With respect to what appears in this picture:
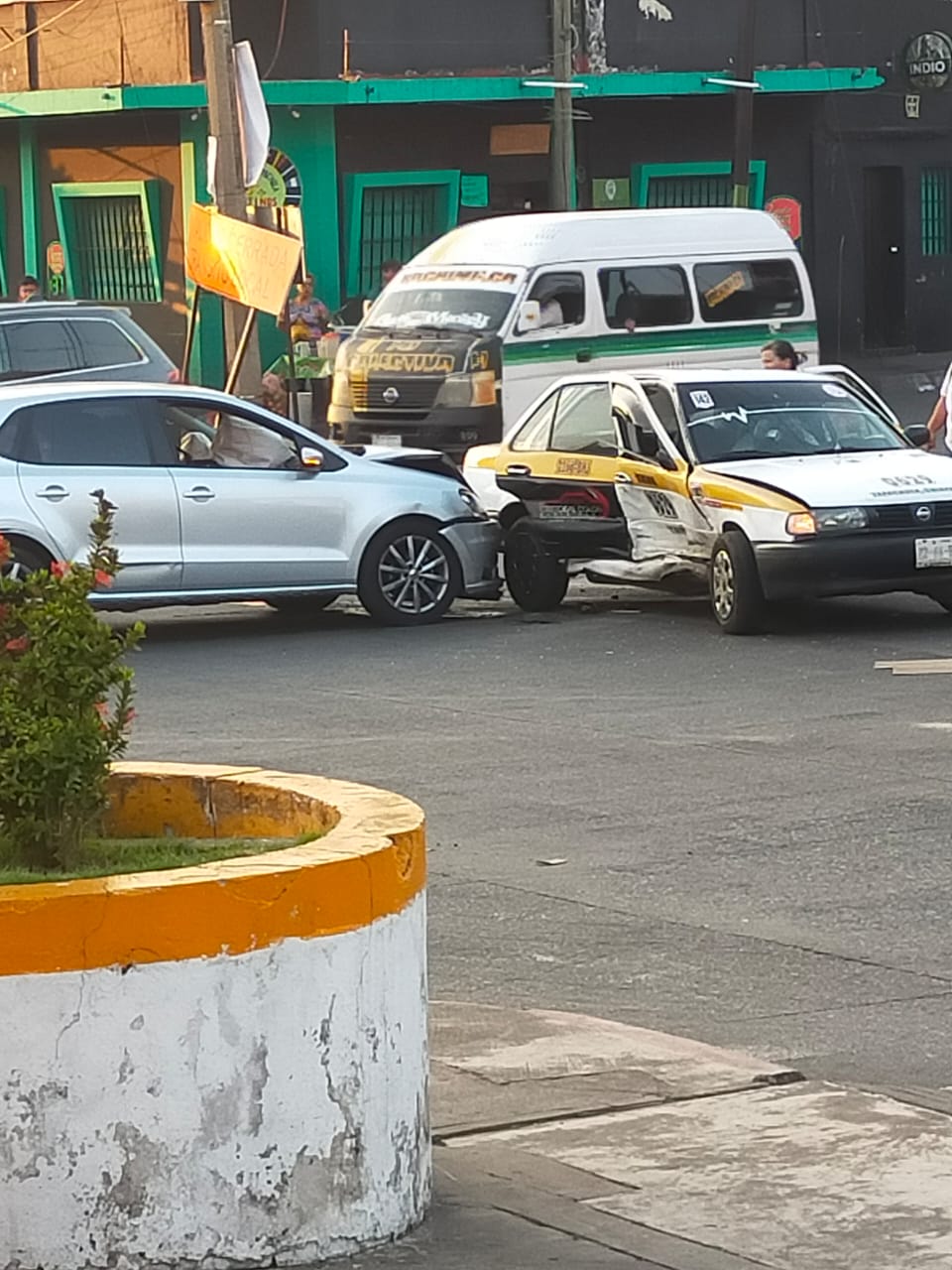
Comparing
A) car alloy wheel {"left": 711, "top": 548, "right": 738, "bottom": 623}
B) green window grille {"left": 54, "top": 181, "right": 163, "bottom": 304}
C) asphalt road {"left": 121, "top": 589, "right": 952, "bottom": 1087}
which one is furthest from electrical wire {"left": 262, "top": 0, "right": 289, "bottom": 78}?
car alloy wheel {"left": 711, "top": 548, "right": 738, "bottom": 623}

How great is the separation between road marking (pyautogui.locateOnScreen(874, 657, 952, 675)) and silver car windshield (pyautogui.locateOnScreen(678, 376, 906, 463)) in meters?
2.23

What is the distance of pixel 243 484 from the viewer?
1570 cm

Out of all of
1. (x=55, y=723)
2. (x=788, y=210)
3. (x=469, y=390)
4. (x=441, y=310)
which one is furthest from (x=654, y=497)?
(x=788, y=210)

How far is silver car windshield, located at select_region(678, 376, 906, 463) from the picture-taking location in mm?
15914

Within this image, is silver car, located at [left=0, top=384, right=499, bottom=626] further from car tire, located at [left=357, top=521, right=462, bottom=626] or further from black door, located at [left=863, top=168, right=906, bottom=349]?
black door, located at [left=863, top=168, right=906, bottom=349]

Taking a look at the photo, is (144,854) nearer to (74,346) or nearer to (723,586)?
(723,586)

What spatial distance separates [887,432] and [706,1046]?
10079mm

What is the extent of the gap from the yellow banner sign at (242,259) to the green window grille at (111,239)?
10268mm

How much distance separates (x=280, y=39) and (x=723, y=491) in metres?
18.6

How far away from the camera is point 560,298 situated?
Answer: 23703 mm

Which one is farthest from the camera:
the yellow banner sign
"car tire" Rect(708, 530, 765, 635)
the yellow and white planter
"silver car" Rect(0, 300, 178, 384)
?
the yellow banner sign

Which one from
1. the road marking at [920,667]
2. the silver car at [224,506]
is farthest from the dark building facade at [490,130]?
the road marking at [920,667]

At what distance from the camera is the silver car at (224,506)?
49.9ft

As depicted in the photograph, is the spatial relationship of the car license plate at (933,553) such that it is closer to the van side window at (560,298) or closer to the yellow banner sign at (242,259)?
A: the yellow banner sign at (242,259)
